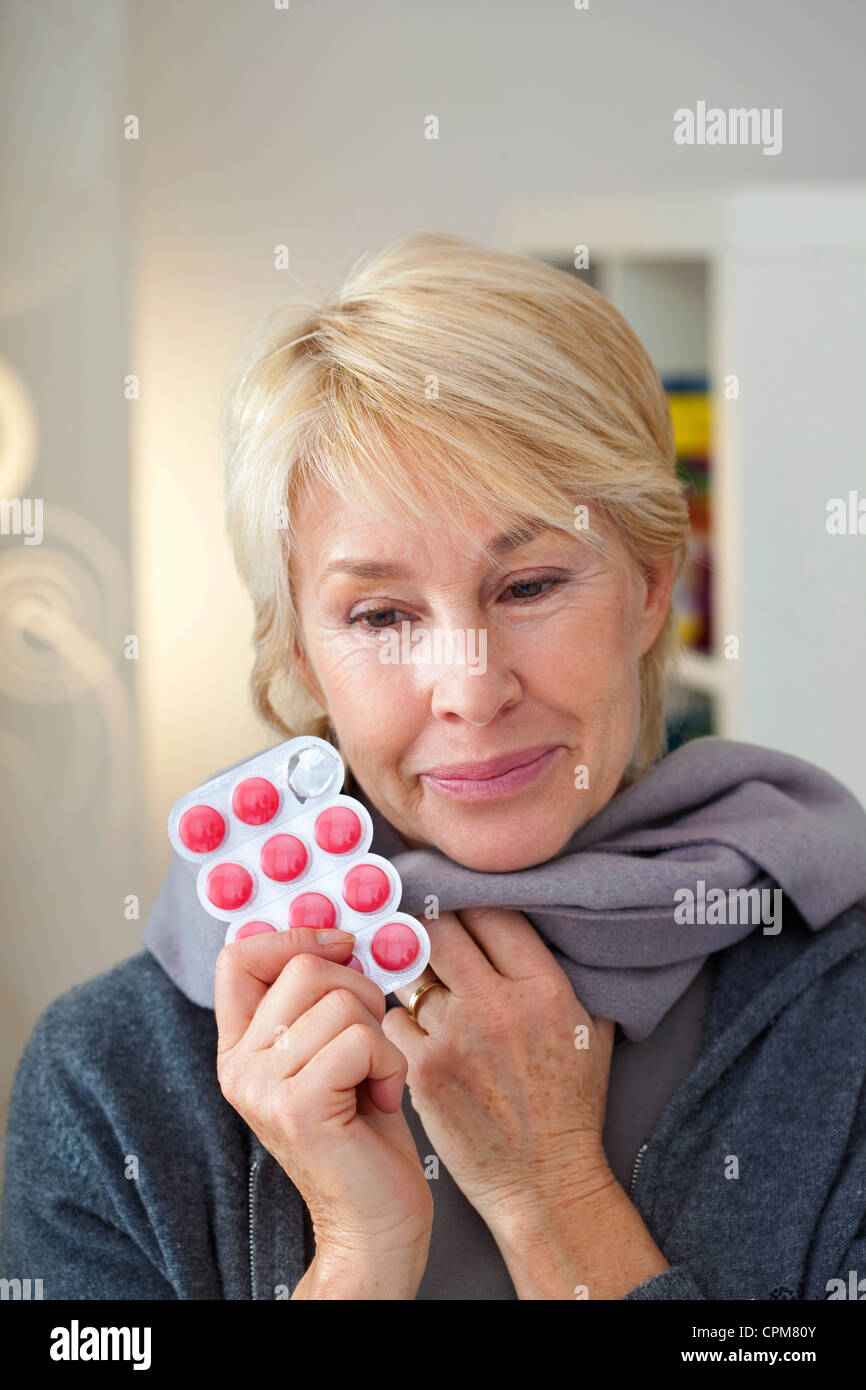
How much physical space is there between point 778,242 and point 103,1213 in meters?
1.37

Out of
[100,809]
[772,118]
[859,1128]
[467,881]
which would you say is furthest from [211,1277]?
[772,118]

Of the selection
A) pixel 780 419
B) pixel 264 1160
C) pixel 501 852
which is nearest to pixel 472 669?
pixel 501 852

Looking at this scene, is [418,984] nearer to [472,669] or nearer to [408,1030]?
[408,1030]

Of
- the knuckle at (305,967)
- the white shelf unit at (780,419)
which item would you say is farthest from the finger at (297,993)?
the white shelf unit at (780,419)

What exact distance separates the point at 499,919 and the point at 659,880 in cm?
10

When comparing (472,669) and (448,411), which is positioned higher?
(448,411)

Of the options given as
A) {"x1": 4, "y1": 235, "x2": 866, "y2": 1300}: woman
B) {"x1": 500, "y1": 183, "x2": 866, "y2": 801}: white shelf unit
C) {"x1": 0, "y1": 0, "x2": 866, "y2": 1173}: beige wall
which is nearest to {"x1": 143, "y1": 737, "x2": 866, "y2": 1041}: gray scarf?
{"x1": 4, "y1": 235, "x2": 866, "y2": 1300}: woman

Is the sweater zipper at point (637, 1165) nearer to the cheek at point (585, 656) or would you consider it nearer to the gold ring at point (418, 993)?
the gold ring at point (418, 993)

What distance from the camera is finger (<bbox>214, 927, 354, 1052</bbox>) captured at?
56 centimetres

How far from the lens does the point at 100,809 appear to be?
1239mm

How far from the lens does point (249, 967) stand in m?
0.56

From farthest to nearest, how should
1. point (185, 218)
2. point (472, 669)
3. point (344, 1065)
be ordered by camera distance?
1. point (185, 218)
2. point (472, 669)
3. point (344, 1065)
